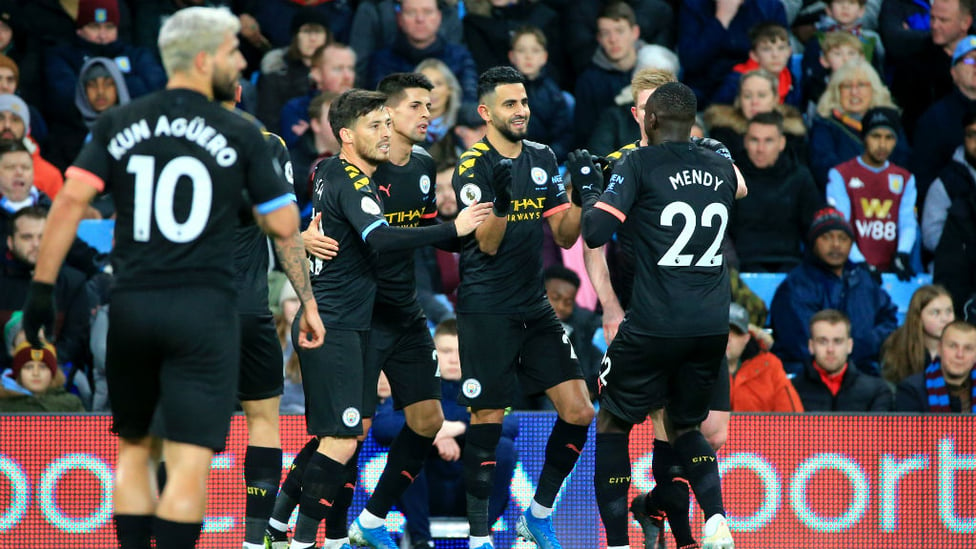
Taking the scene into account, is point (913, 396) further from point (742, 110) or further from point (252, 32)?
point (252, 32)

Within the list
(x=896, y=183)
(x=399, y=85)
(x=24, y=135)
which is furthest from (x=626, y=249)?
(x=24, y=135)

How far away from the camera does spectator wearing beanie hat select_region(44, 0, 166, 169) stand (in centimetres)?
1330

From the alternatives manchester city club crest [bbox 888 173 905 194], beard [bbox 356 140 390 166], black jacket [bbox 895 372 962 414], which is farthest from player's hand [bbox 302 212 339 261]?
manchester city club crest [bbox 888 173 905 194]

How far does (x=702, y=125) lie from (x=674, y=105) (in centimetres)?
498

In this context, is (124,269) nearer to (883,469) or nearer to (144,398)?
(144,398)

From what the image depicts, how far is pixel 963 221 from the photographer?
496 inches

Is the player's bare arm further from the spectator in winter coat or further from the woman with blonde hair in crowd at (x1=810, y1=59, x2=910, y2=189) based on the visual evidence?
the woman with blonde hair in crowd at (x1=810, y1=59, x2=910, y2=189)

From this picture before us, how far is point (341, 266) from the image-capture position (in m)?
8.23

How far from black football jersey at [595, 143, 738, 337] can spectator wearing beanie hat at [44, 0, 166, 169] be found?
279 inches

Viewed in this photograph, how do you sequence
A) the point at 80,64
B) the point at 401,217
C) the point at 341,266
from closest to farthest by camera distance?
the point at 341,266
the point at 401,217
the point at 80,64

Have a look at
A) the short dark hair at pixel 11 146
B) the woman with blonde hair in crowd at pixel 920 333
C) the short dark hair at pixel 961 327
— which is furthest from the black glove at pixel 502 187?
the short dark hair at pixel 11 146

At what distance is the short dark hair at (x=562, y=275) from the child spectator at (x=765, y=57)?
334 cm

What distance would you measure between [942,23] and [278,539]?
8.94m

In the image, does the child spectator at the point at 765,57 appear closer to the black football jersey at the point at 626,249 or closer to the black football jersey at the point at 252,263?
the black football jersey at the point at 626,249
